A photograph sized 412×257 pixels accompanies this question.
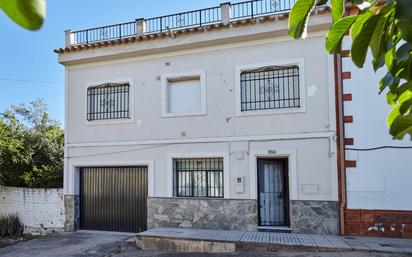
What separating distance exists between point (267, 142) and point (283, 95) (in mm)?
1421

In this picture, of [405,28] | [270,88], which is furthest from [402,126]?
[270,88]

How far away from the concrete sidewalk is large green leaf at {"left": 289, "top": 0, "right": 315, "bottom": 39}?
830 cm

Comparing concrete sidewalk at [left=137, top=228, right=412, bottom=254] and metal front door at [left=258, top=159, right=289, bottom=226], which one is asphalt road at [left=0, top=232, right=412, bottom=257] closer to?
concrete sidewalk at [left=137, top=228, right=412, bottom=254]

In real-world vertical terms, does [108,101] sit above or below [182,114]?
above

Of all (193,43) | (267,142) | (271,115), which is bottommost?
(267,142)

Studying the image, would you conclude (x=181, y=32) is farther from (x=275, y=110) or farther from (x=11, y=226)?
(x=11, y=226)

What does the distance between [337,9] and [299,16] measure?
0.16 meters

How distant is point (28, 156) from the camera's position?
607 inches

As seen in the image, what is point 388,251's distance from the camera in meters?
8.36

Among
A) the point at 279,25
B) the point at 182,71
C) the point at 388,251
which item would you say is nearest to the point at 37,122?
the point at 182,71

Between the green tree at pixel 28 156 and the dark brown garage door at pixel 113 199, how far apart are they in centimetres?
254

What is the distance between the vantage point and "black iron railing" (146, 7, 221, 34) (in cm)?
1191

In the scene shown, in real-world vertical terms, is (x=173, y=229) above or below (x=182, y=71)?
below

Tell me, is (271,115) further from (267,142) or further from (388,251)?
(388,251)
